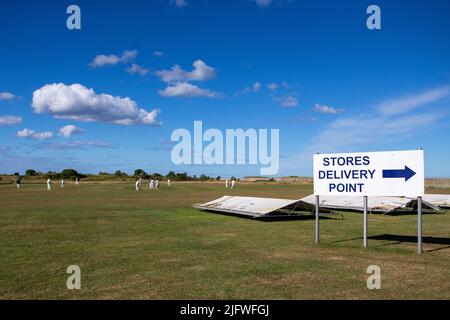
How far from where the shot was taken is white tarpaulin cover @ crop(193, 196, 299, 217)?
19050 mm

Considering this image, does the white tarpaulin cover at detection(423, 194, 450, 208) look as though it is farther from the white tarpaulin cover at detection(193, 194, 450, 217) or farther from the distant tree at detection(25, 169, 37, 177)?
the distant tree at detection(25, 169, 37, 177)

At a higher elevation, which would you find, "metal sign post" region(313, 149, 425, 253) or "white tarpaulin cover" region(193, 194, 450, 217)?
"metal sign post" region(313, 149, 425, 253)

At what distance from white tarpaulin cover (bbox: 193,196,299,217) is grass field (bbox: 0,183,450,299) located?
1613mm

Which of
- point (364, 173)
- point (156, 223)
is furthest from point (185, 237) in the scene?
point (364, 173)

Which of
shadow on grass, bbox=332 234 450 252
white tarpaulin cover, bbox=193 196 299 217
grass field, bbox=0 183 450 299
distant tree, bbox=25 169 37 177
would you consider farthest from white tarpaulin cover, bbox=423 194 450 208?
distant tree, bbox=25 169 37 177

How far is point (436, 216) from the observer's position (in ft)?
68.7

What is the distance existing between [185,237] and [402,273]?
673 centimetres

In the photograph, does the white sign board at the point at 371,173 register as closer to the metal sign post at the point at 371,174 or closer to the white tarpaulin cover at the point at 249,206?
the metal sign post at the point at 371,174

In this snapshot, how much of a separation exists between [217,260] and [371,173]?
190 inches

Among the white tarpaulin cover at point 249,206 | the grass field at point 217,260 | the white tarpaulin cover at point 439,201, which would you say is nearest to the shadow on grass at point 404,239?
the grass field at point 217,260

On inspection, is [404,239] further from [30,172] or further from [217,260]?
[30,172]

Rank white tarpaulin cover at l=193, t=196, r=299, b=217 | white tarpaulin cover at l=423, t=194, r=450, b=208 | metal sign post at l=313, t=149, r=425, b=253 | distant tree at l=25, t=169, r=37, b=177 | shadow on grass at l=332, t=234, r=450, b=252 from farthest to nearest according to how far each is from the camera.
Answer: distant tree at l=25, t=169, r=37, b=177 < white tarpaulin cover at l=423, t=194, r=450, b=208 < white tarpaulin cover at l=193, t=196, r=299, b=217 < shadow on grass at l=332, t=234, r=450, b=252 < metal sign post at l=313, t=149, r=425, b=253

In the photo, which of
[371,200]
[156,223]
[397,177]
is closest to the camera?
[397,177]
